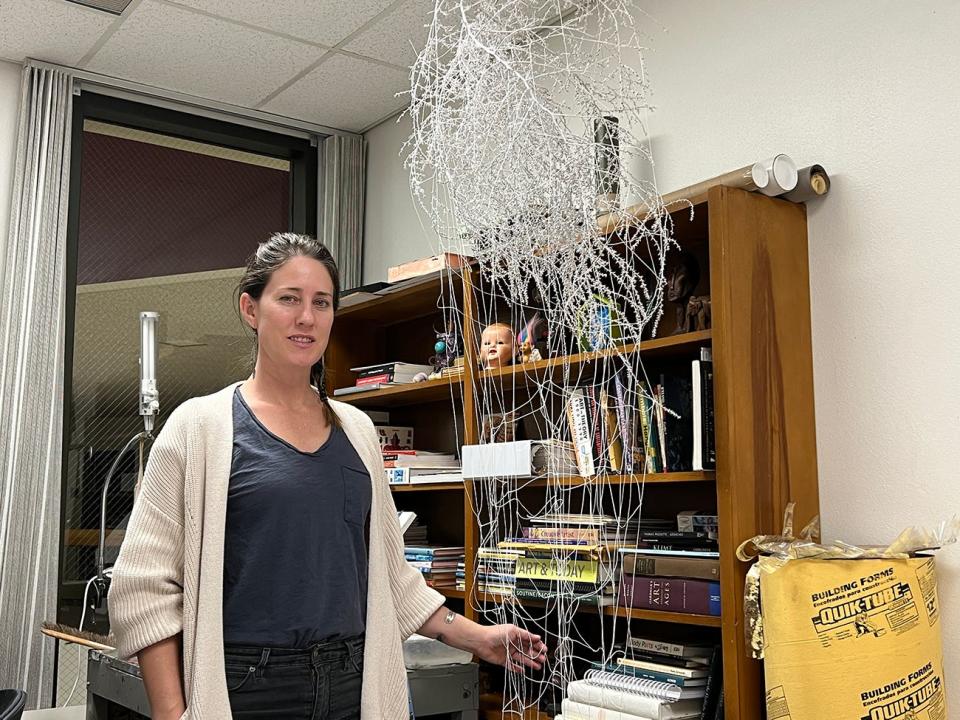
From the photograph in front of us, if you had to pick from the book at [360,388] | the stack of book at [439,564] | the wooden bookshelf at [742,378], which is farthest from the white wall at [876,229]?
the book at [360,388]

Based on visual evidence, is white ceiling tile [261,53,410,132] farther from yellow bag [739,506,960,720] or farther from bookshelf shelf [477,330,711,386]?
yellow bag [739,506,960,720]

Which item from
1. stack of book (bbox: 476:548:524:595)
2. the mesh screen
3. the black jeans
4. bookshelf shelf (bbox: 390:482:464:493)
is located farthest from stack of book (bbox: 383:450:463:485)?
the black jeans

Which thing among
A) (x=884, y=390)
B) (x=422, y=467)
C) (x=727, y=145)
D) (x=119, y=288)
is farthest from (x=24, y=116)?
(x=884, y=390)

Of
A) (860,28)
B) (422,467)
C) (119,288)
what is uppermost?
(860,28)

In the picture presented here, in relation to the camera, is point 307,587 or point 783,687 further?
point 783,687

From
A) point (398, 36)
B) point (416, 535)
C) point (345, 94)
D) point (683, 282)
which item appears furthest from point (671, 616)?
point (345, 94)

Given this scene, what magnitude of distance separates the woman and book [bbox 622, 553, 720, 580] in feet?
2.13

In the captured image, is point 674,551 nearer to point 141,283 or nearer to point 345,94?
point 345,94

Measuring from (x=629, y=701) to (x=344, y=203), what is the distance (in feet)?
7.99

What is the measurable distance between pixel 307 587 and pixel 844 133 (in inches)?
62.6

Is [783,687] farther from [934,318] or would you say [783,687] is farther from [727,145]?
[727,145]

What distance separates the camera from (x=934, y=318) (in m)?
2.04

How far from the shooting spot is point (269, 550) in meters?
1.37

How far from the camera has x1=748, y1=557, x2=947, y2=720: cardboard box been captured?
185 centimetres
